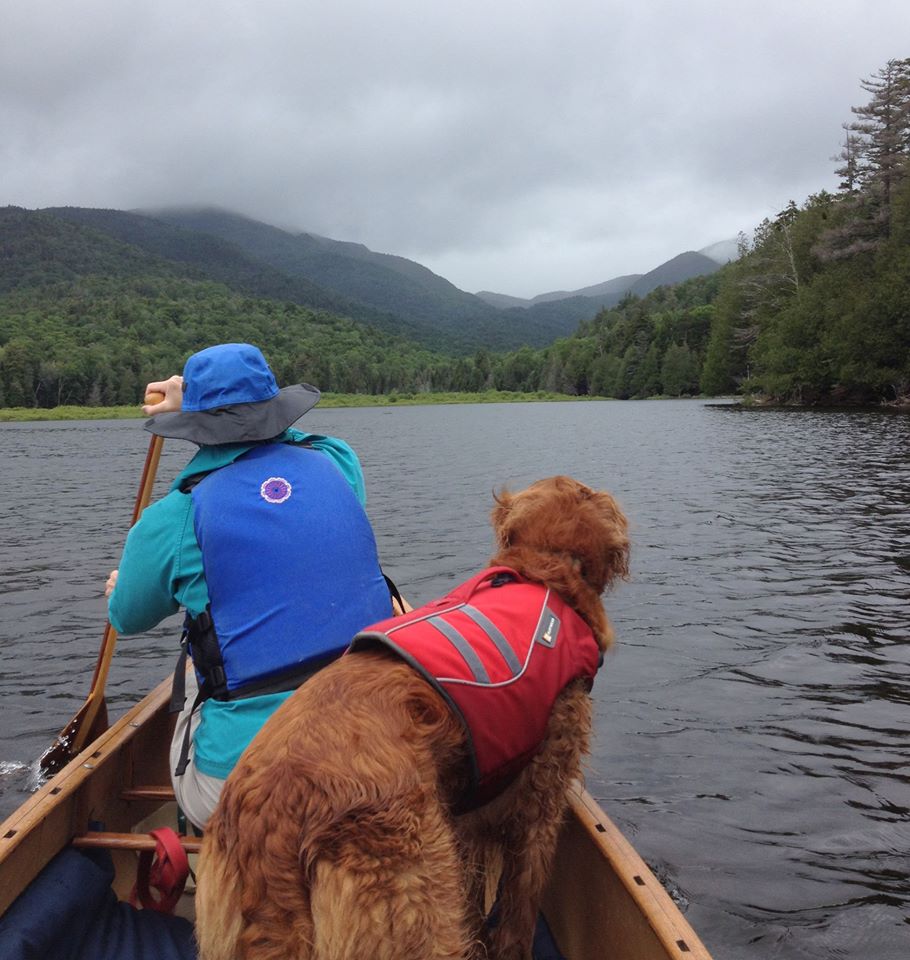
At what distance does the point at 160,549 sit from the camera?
3146 mm

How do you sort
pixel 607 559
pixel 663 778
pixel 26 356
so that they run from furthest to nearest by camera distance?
pixel 26 356, pixel 663 778, pixel 607 559

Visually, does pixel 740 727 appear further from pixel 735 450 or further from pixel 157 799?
pixel 735 450

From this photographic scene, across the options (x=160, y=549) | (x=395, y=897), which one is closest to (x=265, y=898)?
(x=395, y=897)

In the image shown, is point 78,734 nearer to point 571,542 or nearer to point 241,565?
point 241,565

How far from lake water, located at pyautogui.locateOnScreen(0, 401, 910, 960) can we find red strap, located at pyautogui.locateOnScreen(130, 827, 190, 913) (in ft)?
7.04

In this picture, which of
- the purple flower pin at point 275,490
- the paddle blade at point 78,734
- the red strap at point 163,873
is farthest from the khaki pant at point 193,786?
the paddle blade at point 78,734

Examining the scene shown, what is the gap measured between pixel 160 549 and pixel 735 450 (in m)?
30.9

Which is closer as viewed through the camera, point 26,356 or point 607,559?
point 607,559

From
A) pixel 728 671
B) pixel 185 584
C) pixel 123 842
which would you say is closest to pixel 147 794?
pixel 123 842

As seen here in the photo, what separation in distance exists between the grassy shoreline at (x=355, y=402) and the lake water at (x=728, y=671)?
30.7 meters

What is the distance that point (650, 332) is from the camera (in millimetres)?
143375

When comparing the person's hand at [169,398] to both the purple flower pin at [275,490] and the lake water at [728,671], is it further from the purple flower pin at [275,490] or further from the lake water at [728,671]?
the lake water at [728,671]

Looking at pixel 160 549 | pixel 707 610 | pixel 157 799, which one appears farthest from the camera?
pixel 707 610

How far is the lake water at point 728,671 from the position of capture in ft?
17.0
